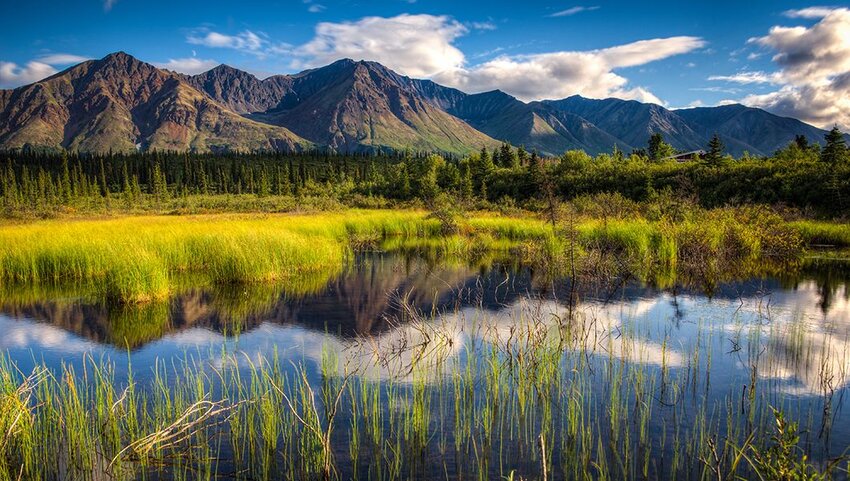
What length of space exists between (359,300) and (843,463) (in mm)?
11991

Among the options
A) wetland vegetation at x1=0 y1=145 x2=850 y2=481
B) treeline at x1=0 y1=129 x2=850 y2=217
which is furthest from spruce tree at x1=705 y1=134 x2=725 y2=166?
wetland vegetation at x1=0 y1=145 x2=850 y2=481

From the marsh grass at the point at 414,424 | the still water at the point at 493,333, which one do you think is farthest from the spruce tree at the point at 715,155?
the marsh grass at the point at 414,424

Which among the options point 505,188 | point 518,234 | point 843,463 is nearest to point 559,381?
point 843,463

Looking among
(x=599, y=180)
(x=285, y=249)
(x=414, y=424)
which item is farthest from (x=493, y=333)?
(x=599, y=180)

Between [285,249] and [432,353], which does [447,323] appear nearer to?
[432,353]

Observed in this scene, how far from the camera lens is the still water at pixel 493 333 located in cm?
809

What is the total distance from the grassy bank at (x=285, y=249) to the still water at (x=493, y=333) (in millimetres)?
1287

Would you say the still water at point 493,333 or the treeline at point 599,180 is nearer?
the still water at point 493,333

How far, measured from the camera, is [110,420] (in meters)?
6.63

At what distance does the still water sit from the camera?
Result: 8.09 metres

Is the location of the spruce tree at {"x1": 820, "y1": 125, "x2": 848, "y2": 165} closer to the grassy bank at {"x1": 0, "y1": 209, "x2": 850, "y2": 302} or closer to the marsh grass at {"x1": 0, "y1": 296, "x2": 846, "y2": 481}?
the grassy bank at {"x1": 0, "y1": 209, "x2": 850, "y2": 302}

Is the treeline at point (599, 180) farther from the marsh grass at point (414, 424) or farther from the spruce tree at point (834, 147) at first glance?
the marsh grass at point (414, 424)

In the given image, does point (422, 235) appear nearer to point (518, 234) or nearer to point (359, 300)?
point (518, 234)

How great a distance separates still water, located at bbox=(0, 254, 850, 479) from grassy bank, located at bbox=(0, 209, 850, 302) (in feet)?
4.22
